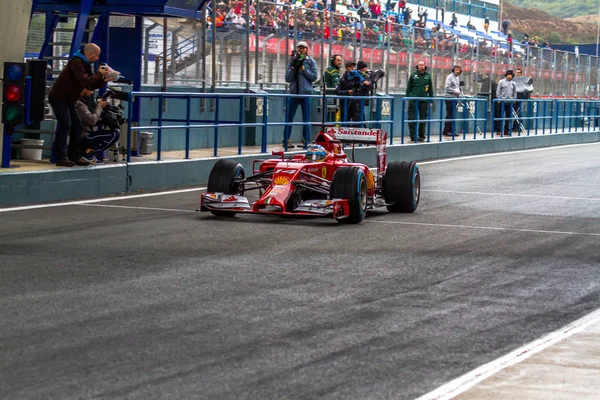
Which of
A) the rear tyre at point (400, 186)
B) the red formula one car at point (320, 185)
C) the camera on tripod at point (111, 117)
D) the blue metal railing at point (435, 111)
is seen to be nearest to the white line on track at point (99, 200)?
the camera on tripod at point (111, 117)

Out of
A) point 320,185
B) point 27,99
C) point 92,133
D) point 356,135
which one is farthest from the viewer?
point 92,133

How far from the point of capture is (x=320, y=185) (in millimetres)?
13062

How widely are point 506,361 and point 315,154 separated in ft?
23.3

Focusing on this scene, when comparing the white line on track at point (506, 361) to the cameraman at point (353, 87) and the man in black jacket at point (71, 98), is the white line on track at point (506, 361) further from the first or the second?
the cameraman at point (353, 87)

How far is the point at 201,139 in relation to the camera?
74.3ft

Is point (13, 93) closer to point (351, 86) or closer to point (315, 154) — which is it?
point (315, 154)

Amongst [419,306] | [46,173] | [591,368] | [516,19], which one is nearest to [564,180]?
[46,173]

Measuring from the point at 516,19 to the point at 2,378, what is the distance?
4870 inches

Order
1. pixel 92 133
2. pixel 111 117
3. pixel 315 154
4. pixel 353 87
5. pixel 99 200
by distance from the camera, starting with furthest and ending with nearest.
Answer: pixel 353 87, pixel 111 117, pixel 92 133, pixel 99 200, pixel 315 154

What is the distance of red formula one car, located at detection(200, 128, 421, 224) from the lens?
12.7 meters

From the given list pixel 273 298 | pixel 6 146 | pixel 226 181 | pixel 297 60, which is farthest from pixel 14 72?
pixel 297 60

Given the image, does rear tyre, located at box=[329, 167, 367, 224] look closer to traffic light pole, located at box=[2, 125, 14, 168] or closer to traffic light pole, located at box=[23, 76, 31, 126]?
traffic light pole, located at box=[23, 76, 31, 126]

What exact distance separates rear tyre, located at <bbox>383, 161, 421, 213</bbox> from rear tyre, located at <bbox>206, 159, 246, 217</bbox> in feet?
6.19

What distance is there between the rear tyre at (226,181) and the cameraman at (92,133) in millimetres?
3236
